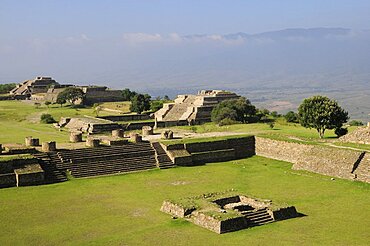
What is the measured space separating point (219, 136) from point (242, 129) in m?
7.33

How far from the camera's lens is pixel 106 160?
34125mm

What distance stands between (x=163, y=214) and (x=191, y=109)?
33.2m

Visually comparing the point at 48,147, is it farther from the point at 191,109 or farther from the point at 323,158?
the point at 191,109

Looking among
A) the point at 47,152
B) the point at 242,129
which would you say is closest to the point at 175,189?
the point at 47,152

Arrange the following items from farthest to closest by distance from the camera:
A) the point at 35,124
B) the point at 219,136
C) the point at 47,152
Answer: the point at 35,124, the point at 219,136, the point at 47,152

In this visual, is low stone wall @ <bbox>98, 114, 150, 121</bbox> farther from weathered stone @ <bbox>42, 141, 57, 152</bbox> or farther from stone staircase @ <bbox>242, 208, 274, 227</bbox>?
stone staircase @ <bbox>242, 208, 274, 227</bbox>

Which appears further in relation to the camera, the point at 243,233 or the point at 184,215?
the point at 184,215

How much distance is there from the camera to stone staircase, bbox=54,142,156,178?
107 ft

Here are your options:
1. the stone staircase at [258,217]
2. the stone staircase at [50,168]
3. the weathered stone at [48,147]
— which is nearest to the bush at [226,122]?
the weathered stone at [48,147]

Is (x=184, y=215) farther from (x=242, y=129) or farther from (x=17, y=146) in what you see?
(x=242, y=129)

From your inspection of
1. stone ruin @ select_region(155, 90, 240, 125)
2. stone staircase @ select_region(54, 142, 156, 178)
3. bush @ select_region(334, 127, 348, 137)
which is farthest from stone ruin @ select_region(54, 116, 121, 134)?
bush @ select_region(334, 127, 348, 137)

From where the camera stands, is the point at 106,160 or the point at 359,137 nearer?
the point at 106,160

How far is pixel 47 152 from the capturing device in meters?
33.4

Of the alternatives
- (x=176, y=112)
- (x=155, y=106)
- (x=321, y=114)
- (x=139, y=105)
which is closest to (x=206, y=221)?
(x=321, y=114)
